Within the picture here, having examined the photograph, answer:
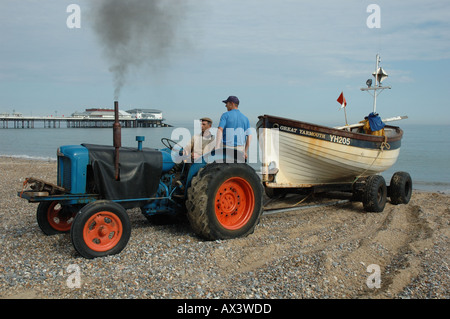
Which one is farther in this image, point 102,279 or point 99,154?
point 99,154

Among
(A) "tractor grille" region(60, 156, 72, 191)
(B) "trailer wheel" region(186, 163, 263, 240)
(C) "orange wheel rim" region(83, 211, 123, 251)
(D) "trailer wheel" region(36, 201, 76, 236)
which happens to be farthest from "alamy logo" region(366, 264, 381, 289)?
(D) "trailer wheel" region(36, 201, 76, 236)

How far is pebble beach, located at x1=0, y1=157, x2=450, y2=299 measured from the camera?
3826mm

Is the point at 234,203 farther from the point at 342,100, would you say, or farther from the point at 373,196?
the point at 342,100

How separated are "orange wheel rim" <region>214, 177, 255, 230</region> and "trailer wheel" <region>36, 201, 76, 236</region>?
6.75ft

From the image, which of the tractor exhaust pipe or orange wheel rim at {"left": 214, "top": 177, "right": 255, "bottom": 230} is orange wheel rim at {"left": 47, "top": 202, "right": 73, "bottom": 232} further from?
orange wheel rim at {"left": 214, "top": 177, "right": 255, "bottom": 230}

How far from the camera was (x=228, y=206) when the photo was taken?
18.5 ft

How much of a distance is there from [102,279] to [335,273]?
8.01ft

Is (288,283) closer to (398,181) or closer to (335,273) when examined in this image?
(335,273)

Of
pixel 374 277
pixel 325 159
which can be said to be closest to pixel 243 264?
pixel 374 277

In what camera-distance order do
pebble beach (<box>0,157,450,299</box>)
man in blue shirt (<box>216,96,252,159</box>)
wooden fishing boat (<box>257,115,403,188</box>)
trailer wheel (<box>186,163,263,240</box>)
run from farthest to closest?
wooden fishing boat (<box>257,115,403,188</box>) < man in blue shirt (<box>216,96,252,159</box>) < trailer wheel (<box>186,163,263,240</box>) < pebble beach (<box>0,157,450,299</box>)

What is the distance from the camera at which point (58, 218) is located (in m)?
5.60
